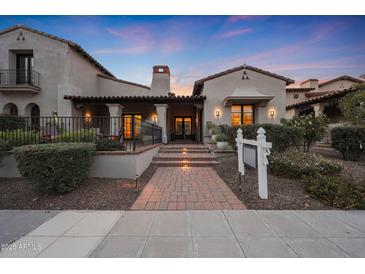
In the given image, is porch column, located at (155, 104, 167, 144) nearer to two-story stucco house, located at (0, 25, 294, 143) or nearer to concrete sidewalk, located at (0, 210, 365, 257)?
two-story stucco house, located at (0, 25, 294, 143)

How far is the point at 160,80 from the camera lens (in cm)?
1390

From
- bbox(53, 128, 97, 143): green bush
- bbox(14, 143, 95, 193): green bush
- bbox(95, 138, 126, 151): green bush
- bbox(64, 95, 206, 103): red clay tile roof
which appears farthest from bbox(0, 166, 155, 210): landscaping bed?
bbox(64, 95, 206, 103): red clay tile roof

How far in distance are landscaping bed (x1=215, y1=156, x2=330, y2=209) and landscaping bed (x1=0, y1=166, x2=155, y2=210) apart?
2.68 meters

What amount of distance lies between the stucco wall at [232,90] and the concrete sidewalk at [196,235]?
9.23m

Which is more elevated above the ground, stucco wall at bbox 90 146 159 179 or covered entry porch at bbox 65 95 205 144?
covered entry porch at bbox 65 95 205 144

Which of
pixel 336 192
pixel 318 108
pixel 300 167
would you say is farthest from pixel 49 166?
pixel 318 108

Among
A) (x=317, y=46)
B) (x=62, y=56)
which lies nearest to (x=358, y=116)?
(x=317, y=46)

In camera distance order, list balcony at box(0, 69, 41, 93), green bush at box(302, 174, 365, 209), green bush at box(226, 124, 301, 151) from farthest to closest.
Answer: balcony at box(0, 69, 41, 93) < green bush at box(226, 124, 301, 151) < green bush at box(302, 174, 365, 209)

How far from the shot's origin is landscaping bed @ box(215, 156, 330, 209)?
11.7 feet

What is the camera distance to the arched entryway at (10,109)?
11.3m

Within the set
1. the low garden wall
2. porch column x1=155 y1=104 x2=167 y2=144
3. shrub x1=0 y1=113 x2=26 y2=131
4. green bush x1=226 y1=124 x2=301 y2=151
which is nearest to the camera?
the low garden wall

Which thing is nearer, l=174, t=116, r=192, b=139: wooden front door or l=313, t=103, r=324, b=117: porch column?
l=313, t=103, r=324, b=117: porch column

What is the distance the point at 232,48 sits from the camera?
1100 centimetres

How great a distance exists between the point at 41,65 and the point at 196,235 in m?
14.8
